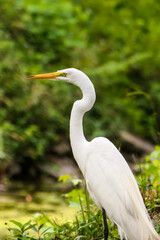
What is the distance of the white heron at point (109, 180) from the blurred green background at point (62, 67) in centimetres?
198

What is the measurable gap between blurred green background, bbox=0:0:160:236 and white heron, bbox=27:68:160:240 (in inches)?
77.8

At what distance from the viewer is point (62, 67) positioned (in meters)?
7.54

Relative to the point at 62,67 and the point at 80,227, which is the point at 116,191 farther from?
the point at 62,67

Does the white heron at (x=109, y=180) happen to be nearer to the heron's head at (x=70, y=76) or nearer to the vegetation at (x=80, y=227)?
the heron's head at (x=70, y=76)

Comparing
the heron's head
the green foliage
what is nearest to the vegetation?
the green foliage

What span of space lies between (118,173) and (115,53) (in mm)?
7871

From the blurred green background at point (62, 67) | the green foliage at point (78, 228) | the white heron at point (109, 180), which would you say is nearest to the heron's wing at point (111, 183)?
the white heron at point (109, 180)

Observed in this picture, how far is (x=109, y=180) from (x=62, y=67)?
549cm

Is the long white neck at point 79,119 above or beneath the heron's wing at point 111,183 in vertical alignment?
above

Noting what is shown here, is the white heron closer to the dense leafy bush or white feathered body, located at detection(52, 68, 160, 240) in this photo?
white feathered body, located at detection(52, 68, 160, 240)

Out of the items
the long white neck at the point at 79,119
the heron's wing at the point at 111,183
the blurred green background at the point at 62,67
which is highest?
the blurred green background at the point at 62,67

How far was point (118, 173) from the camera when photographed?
2.25m

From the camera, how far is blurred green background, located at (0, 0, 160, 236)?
5840 millimetres

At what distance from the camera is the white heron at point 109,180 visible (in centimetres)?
218
